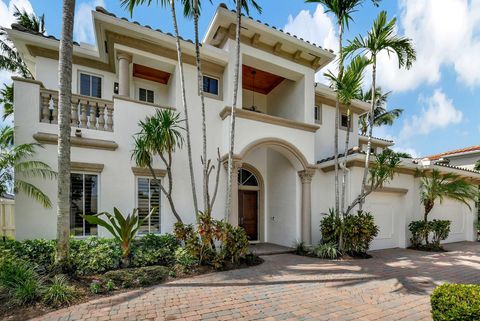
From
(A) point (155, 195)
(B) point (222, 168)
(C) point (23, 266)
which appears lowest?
(C) point (23, 266)

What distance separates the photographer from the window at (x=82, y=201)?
7.91 metres

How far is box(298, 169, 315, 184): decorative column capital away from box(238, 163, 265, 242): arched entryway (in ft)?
7.31

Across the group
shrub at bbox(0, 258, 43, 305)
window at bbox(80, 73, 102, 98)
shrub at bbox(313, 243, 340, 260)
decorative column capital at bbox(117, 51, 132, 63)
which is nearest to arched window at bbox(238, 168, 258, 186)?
shrub at bbox(313, 243, 340, 260)

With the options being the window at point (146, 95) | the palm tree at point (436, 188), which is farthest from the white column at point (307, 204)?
the window at point (146, 95)

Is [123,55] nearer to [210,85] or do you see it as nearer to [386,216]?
[210,85]

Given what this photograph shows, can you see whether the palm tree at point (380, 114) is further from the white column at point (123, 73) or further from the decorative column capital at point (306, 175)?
the white column at point (123, 73)

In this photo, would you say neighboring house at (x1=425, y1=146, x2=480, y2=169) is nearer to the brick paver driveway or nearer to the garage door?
the garage door

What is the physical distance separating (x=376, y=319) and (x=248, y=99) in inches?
425

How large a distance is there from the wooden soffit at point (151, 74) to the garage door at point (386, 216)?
10.3 m

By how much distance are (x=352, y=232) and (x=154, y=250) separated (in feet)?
22.5

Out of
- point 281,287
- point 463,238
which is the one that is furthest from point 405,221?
point 281,287

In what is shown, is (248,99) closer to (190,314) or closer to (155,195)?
(155,195)

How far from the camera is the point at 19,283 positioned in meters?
4.93

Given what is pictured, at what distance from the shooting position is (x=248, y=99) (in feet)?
43.4
